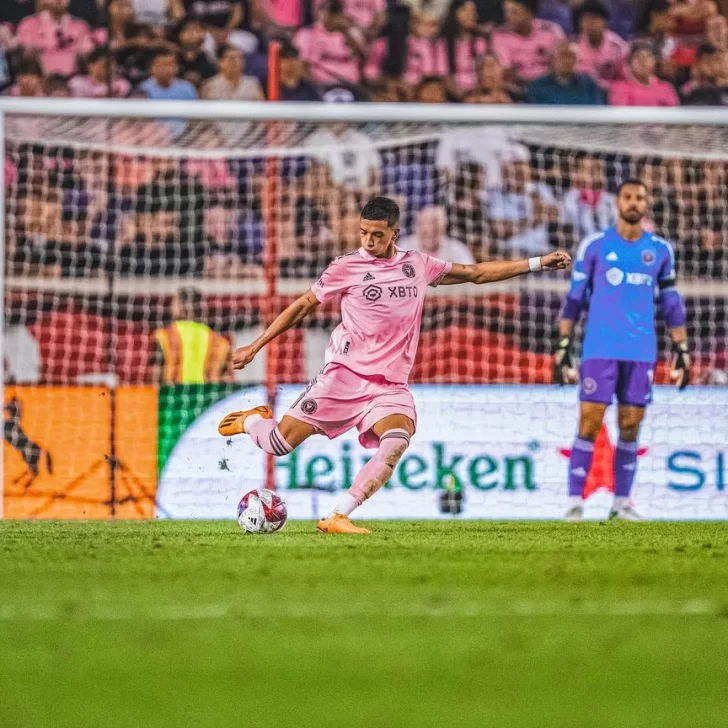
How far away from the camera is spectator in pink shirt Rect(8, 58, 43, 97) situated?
49.3ft

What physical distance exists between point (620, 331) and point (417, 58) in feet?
19.9

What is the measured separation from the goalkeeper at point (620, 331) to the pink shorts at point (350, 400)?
2.25 m

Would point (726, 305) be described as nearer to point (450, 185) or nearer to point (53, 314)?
point (450, 185)

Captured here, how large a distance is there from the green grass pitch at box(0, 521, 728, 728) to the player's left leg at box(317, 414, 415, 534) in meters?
0.82

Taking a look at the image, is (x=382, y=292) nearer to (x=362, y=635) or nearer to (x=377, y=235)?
(x=377, y=235)

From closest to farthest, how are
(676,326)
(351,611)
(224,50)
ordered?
(351,611), (676,326), (224,50)

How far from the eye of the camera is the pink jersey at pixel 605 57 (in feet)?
51.7

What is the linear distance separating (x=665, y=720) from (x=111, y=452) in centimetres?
889

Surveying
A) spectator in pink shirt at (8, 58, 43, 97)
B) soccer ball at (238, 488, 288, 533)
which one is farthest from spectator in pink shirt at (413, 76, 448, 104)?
soccer ball at (238, 488, 288, 533)

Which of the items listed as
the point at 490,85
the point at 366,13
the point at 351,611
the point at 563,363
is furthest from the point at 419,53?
the point at 351,611

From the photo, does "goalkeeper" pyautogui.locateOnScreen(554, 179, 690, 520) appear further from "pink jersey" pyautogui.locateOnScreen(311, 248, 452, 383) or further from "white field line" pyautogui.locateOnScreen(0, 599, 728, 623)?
"white field line" pyautogui.locateOnScreen(0, 599, 728, 623)

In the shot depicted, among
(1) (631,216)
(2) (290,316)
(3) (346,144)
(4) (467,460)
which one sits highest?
(3) (346,144)

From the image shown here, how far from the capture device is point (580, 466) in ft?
35.1

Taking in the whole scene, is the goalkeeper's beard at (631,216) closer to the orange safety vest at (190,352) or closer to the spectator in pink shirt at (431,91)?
the orange safety vest at (190,352)
